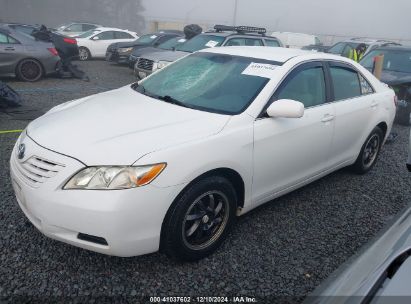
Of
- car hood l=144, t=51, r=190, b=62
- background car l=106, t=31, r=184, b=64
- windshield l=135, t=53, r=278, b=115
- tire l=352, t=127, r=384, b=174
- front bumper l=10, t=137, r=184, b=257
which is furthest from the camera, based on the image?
background car l=106, t=31, r=184, b=64

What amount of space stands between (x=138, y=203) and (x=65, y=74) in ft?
31.9

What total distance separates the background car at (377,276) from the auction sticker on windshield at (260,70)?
5.77 ft

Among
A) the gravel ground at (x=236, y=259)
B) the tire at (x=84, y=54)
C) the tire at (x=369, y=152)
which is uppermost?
the tire at (x=84, y=54)

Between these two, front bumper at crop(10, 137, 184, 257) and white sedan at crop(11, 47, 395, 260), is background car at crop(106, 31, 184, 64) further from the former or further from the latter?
front bumper at crop(10, 137, 184, 257)

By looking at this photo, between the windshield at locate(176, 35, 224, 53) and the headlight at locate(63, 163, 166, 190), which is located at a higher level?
the windshield at locate(176, 35, 224, 53)

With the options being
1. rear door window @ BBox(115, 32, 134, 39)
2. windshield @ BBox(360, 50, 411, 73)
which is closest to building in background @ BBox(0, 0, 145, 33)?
rear door window @ BBox(115, 32, 134, 39)

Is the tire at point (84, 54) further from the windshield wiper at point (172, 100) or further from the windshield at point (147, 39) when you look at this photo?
the windshield wiper at point (172, 100)

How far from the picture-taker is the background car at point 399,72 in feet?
24.0

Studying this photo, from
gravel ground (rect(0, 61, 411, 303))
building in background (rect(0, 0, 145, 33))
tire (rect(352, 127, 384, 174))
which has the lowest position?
gravel ground (rect(0, 61, 411, 303))

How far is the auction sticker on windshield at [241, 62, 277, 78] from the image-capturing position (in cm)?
323

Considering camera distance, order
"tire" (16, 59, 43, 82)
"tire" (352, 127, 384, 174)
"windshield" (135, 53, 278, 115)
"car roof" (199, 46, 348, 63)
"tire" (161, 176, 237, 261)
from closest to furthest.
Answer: "tire" (161, 176, 237, 261), "windshield" (135, 53, 278, 115), "car roof" (199, 46, 348, 63), "tire" (352, 127, 384, 174), "tire" (16, 59, 43, 82)

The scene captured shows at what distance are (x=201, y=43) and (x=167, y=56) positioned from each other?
1057 millimetres

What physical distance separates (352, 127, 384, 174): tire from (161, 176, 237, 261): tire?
2336 millimetres

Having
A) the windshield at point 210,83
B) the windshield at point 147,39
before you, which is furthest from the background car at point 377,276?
the windshield at point 147,39
